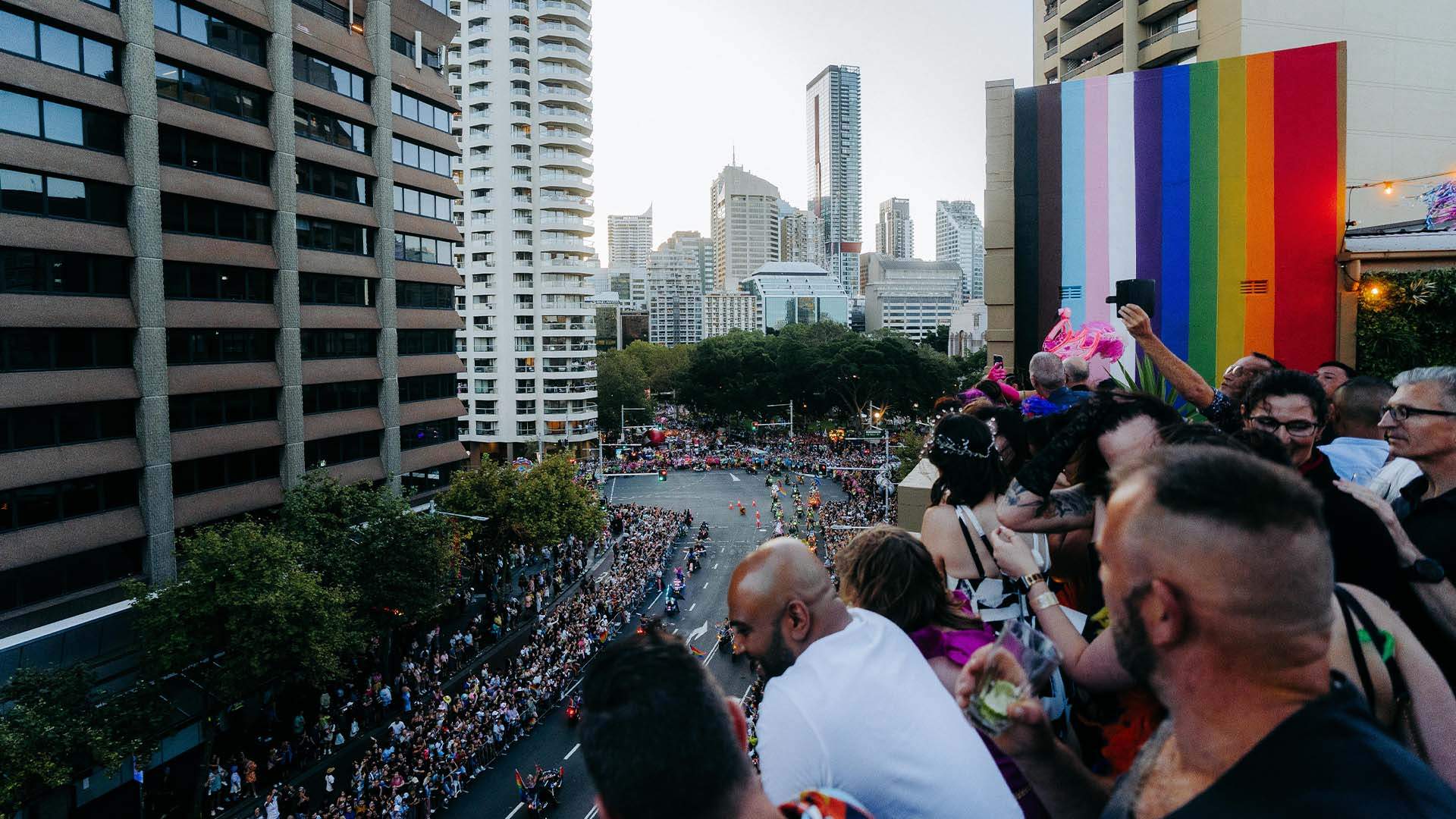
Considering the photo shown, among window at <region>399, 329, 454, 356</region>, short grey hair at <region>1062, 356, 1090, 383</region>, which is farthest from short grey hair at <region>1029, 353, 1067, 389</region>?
window at <region>399, 329, 454, 356</region>

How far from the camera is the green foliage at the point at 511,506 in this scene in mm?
28219

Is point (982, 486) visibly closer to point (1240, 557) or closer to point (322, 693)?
point (1240, 557)

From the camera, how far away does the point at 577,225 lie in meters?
59.8

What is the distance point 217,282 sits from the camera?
22641mm

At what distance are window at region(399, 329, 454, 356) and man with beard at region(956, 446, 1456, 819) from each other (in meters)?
31.7

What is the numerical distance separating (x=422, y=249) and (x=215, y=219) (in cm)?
933

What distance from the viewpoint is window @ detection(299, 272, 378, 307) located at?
85.4 ft

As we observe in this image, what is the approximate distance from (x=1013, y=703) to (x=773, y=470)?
54129 mm

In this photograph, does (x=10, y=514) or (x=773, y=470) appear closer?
(x=10, y=514)

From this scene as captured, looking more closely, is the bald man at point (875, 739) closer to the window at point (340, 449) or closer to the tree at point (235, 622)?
the tree at point (235, 622)

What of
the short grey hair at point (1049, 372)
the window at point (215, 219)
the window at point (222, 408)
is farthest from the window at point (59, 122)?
the short grey hair at point (1049, 372)

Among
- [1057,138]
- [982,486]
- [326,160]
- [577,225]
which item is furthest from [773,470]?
[982,486]

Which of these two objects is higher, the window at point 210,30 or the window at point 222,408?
the window at point 210,30

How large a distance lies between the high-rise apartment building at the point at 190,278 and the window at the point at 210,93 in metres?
0.06
